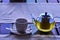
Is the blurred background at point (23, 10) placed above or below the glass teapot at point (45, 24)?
above

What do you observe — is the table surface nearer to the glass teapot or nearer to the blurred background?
the glass teapot

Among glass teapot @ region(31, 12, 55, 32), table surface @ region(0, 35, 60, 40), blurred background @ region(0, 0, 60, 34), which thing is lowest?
table surface @ region(0, 35, 60, 40)

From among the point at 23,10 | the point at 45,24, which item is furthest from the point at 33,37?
the point at 23,10

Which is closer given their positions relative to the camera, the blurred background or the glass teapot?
the glass teapot

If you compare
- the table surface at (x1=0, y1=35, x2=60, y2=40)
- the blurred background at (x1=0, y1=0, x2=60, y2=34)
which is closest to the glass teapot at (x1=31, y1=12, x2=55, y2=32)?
the table surface at (x1=0, y1=35, x2=60, y2=40)

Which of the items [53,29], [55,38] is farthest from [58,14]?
[55,38]

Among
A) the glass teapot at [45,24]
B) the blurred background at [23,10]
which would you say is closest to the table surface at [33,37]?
the glass teapot at [45,24]

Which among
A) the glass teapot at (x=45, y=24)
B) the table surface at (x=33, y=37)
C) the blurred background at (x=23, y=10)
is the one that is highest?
the blurred background at (x=23, y=10)

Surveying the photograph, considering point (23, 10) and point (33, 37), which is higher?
point (23, 10)

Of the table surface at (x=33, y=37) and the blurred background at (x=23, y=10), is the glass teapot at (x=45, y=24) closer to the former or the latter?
the table surface at (x=33, y=37)

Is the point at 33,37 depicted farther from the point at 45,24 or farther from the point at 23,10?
the point at 23,10

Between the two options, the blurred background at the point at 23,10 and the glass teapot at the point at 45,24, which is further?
the blurred background at the point at 23,10

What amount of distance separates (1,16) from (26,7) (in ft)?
0.98

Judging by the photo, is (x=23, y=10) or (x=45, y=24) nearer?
(x=45, y=24)
